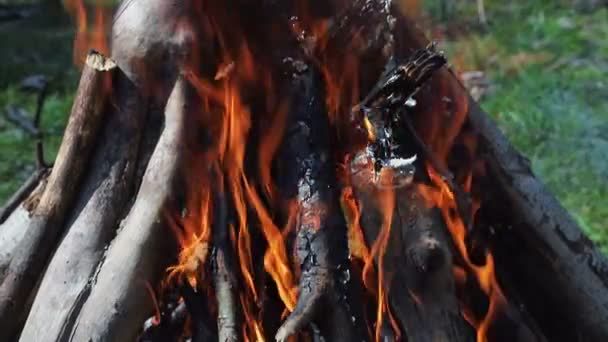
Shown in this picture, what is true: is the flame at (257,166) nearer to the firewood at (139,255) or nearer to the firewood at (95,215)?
the firewood at (139,255)

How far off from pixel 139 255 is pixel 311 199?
48cm

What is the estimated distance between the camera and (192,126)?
266cm

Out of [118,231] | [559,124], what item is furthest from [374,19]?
[559,124]

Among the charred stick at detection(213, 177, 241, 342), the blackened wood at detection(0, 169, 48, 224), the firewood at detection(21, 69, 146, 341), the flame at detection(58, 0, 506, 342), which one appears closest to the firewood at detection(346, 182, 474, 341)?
the flame at detection(58, 0, 506, 342)

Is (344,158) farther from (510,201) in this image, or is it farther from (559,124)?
(559,124)

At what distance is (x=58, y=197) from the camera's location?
275 centimetres

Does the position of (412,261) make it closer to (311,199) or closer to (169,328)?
(311,199)

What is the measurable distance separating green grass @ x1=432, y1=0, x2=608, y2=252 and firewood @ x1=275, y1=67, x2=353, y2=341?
277cm

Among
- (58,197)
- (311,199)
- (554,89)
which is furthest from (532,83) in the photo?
(58,197)

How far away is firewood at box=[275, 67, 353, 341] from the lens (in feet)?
8.18

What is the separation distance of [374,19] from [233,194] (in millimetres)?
631

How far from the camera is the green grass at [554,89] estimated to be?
573 centimetres

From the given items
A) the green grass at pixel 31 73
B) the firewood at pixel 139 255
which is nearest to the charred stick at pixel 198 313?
the firewood at pixel 139 255

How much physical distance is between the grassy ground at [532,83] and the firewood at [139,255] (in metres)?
3.04
